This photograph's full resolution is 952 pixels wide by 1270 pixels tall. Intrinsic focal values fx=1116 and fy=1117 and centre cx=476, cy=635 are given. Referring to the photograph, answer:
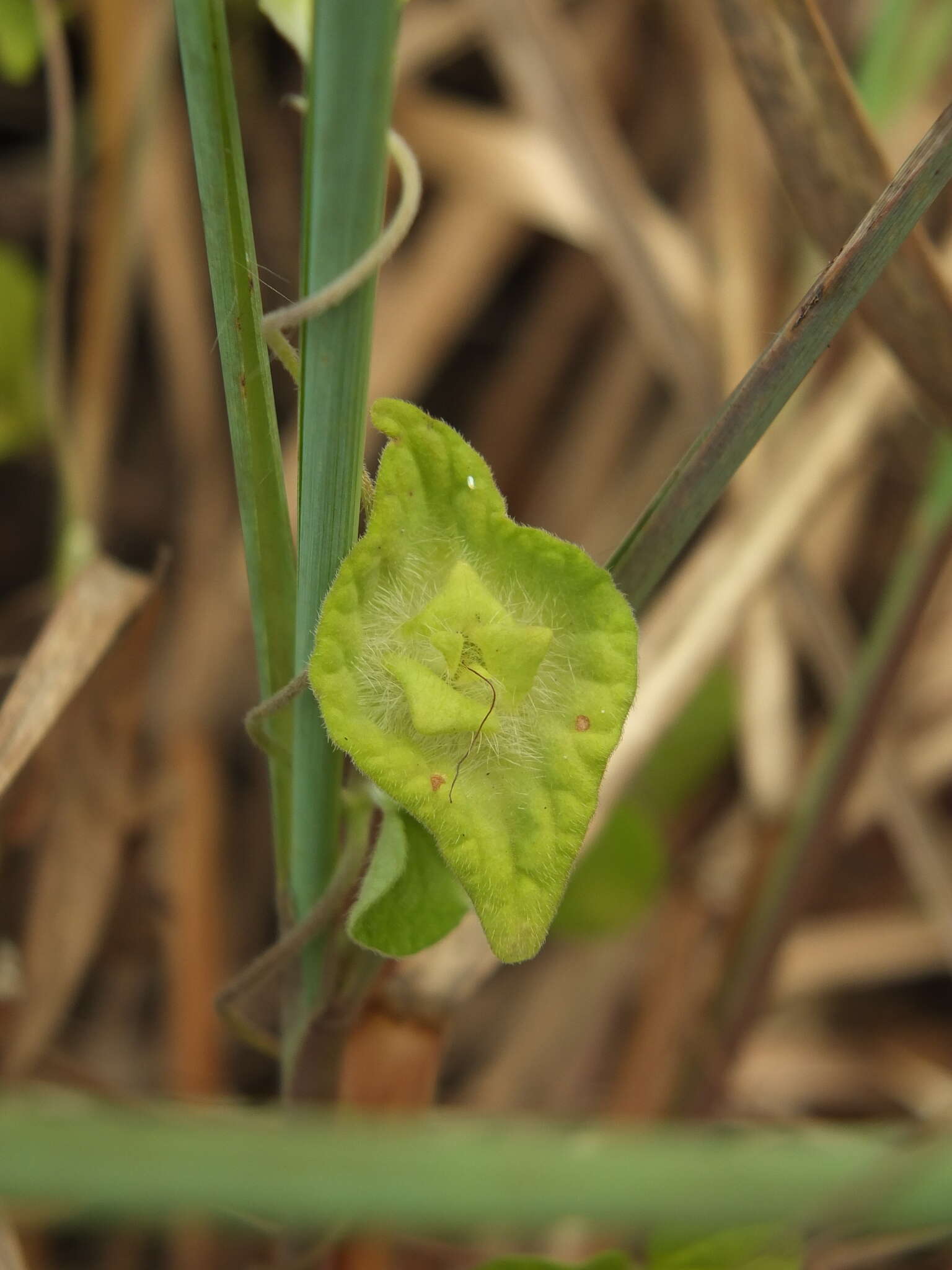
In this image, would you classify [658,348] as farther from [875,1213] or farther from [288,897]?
[875,1213]

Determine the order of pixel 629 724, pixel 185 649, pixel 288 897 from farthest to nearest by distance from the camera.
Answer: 1. pixel 185 649
2. pixel 629 724
3. pixel 288 897

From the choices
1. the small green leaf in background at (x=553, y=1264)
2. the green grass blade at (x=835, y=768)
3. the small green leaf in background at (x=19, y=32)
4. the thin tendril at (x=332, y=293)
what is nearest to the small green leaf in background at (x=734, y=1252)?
the small green leaf in background at (x=553, y=1264)

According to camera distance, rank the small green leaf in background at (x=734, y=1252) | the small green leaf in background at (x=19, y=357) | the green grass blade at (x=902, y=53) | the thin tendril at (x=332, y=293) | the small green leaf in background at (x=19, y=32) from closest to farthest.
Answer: the thin tendril at (x=332, y=293), the small green leaf in background at (x=734, y=1252), the small green leaf in background at (x=19, y=32), the green grass blade at (x=902, y=53), the small green leaf in background at (x=19, y=357)

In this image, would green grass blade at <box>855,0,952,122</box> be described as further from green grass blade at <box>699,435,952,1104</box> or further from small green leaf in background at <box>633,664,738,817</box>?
small green leaf in background at <box>633,664,738,817</box>

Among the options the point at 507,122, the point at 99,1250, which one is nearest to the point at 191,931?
the point at 99,1250

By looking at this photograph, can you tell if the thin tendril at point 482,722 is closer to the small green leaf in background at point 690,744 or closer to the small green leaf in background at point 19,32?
the small green leaf in background at point 19,32
